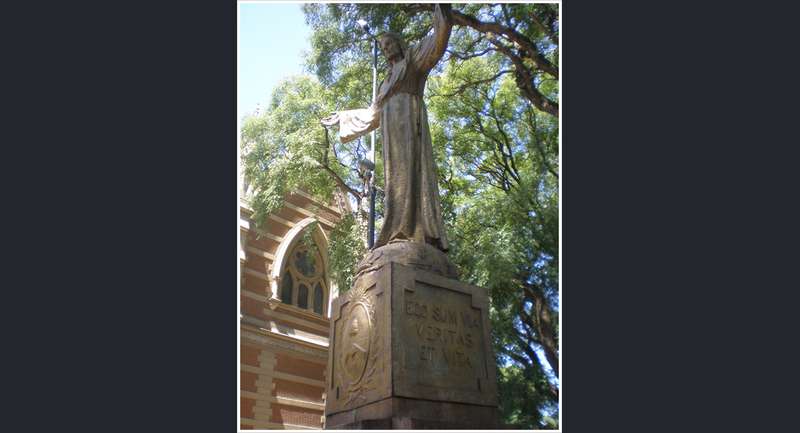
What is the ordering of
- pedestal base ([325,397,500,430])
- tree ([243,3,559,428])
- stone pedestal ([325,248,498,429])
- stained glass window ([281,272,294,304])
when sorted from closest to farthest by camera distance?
pedestal base ([325,397,500,430]) → stone pedestal ([325,248,498,429]) → tree ([243,3,559,428]) → stained glass window ([281,272,294,304])

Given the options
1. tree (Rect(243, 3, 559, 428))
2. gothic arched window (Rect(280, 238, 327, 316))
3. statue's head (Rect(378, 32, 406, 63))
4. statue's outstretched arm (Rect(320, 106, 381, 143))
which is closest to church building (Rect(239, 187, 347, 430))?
gothic arched window (Rect(280, 238, 327, 316))

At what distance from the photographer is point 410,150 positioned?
677 cm

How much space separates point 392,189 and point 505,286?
7025 mm

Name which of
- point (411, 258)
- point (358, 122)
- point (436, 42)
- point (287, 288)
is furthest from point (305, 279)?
point (411, 258)

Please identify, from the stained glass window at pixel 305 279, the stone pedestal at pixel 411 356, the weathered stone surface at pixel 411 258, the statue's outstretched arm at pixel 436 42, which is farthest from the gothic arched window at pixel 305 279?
the stone pedestal at pixel 411 356

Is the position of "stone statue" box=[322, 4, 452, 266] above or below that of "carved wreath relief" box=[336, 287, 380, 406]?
above

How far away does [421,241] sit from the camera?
6.36m

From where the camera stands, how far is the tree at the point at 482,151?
512 inches

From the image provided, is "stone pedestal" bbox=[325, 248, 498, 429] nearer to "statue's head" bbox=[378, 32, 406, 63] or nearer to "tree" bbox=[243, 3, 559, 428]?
"statue's head" bbox=[378, 32, 406, 63]

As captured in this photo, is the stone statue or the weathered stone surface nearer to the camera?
the weathered stone surface

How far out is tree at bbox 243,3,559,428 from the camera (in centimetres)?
1299

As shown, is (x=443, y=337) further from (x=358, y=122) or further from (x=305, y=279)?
(x=305, y=279)

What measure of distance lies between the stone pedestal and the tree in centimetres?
Answer: 670

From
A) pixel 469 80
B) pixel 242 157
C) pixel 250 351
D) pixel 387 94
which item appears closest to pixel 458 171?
pixel 469 80
